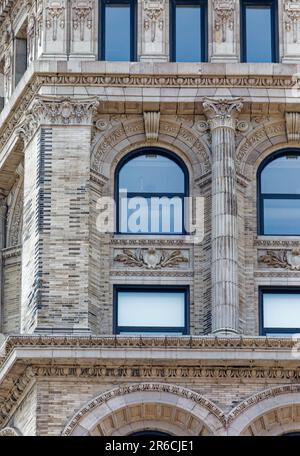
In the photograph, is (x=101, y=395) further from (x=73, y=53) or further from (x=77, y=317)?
(x=73, y=53)

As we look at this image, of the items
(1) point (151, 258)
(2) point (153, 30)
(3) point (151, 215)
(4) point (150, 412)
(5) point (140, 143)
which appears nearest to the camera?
(4) point (150, 412)

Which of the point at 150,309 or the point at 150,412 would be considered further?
the point at 150,309

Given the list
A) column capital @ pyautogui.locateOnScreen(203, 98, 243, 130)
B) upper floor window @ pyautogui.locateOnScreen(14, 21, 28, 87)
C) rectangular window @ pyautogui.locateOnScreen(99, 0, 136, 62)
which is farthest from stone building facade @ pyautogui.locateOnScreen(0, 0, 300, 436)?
upper floor window @ pyautogui.locateOnScreen(14, 21, 28, 87)

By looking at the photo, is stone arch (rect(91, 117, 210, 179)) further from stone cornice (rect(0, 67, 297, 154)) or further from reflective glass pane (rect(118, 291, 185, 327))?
reflective glass pane (rect(118, 291, 185, 327))

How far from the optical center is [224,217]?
314ft

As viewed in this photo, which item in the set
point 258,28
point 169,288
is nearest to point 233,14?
point 258,28

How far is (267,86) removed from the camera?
97500mm

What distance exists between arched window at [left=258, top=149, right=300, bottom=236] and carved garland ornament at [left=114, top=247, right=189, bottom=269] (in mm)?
2205

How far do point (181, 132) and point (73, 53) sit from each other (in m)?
3.28

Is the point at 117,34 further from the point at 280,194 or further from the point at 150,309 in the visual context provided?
the point at 150,309

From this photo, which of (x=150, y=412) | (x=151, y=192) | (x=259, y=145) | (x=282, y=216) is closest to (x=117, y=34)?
(x=151, y=192)

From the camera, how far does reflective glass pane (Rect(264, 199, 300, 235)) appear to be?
96.8m

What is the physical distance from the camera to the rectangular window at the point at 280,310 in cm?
9556

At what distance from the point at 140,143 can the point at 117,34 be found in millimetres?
2881
